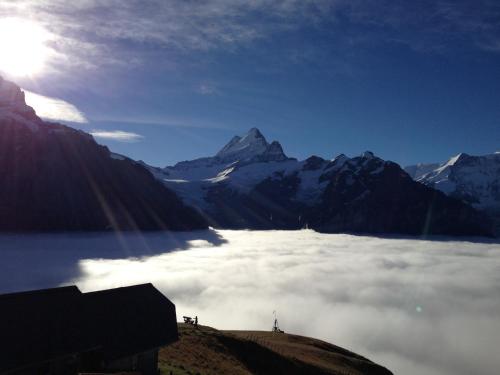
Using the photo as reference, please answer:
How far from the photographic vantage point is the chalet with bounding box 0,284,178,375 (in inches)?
1318

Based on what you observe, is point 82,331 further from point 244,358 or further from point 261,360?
point 261,360

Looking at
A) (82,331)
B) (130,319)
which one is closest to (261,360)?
(130,319)

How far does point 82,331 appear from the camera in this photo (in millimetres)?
37438

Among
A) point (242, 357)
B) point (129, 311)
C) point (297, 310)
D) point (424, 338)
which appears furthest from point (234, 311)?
point (129, 311)

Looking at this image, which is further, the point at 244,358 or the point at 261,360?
the point at 261,360

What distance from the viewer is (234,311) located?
434 feet

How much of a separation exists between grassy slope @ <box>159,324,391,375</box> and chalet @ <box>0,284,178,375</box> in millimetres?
4837

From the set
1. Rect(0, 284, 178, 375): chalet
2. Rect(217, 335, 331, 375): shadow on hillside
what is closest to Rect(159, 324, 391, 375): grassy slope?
Rect(217, 335, 331, 375): shadow on hillside

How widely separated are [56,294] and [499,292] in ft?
619

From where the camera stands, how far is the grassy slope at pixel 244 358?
51488mm

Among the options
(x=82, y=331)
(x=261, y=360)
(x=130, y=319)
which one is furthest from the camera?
(x=261, y=360)

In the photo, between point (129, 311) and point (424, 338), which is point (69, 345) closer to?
point (129, 311)

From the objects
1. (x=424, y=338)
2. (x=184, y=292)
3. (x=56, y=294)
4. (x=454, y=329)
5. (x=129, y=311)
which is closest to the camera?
(x=56, y=294)

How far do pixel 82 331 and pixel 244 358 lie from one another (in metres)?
29.3
